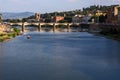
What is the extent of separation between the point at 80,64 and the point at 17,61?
4946 mm

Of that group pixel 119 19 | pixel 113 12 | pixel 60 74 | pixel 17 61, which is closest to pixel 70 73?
pixel 60 74

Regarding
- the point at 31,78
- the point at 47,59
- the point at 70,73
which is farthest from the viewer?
the point at 47,59

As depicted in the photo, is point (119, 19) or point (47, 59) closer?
point (47, 59)

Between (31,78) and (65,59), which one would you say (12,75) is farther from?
(65,59)

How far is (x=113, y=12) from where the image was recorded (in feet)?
311

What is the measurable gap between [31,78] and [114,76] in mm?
4986

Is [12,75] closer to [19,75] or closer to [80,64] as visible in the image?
[19,75]

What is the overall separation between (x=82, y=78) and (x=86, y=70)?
9.72 ft

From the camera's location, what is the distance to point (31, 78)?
23.4 metres

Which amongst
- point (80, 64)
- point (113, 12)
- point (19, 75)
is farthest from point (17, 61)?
point (113, 12)

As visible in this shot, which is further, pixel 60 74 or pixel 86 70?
pixel 86 70

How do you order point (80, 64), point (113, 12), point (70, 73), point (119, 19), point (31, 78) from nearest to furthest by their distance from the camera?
point (31, 78) → point (70, 73) → point (80, 64) → point (119, 19) → point (113, 12)

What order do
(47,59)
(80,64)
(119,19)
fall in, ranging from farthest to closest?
(119,19)
(47,59)
(80,64)

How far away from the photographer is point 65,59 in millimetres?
32781
